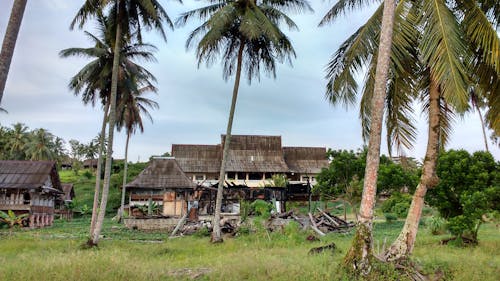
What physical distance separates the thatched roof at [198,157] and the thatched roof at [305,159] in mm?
8077

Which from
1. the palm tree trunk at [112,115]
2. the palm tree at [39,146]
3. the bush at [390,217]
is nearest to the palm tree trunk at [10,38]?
the palm tree trunk at [112,115]

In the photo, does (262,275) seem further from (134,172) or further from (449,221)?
(134,172)

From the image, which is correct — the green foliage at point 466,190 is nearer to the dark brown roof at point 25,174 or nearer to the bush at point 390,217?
the bush at point 390,217

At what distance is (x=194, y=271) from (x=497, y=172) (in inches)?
486

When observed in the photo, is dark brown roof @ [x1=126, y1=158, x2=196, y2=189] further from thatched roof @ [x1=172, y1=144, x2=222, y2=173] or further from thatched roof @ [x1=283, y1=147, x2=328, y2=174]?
thatched roof @ [x1=283, y1=147, x2=328, y2=174]

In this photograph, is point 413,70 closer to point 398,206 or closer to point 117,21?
point 117,21

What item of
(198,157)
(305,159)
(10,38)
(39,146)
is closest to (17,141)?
(39,146)

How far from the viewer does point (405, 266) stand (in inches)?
349

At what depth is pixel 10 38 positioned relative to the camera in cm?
733

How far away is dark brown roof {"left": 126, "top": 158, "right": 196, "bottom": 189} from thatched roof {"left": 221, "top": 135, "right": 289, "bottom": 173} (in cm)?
985

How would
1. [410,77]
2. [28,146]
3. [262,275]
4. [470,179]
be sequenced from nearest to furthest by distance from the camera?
1. [262,275]
2. [410,77]
3. [470,179]
4. [28,146]

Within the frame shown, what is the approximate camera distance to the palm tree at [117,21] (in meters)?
17.0

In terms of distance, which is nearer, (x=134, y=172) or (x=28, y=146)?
(x=134, y=172)

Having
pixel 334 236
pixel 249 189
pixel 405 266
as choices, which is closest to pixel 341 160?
pixel 249 189
